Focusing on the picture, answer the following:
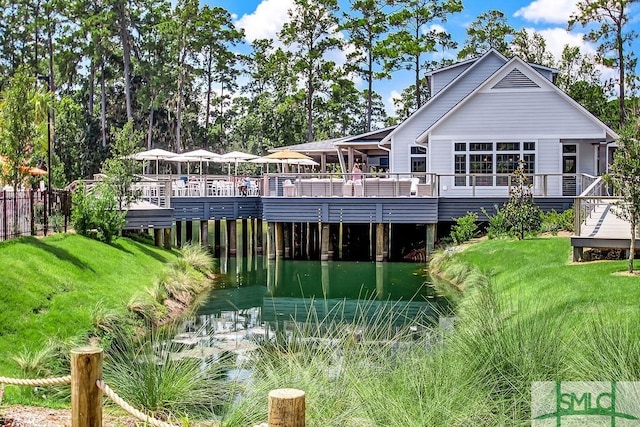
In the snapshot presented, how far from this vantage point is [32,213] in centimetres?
1836

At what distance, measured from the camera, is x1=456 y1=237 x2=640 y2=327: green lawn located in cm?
1102

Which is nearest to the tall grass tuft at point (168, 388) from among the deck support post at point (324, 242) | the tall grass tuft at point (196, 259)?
the tall grass tuft at point (196, 259)

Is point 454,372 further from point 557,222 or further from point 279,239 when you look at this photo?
point 279,239

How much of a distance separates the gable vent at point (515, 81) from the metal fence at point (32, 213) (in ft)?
52.1

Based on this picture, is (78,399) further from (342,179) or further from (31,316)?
(342,179)

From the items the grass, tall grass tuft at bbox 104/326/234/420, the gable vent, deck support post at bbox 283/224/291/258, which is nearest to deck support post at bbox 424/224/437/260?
the gable vent

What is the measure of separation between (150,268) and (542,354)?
15.3 meters

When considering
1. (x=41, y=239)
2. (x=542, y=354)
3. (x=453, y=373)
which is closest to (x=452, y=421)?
(x=453, y=373)

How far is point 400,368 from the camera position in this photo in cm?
691

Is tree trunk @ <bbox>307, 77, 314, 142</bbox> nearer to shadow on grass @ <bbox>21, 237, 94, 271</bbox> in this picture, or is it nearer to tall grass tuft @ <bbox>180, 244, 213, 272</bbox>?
tall grass tuft @ <bbox>180, 244, 213, 272</bbox>

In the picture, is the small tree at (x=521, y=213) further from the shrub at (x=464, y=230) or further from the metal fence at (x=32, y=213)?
the metal fence at (x=32, y=213)

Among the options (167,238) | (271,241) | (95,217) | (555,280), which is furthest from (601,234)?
(271,241)

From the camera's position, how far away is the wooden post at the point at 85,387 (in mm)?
5410

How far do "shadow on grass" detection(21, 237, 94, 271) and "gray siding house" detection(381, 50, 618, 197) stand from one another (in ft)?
45.6
